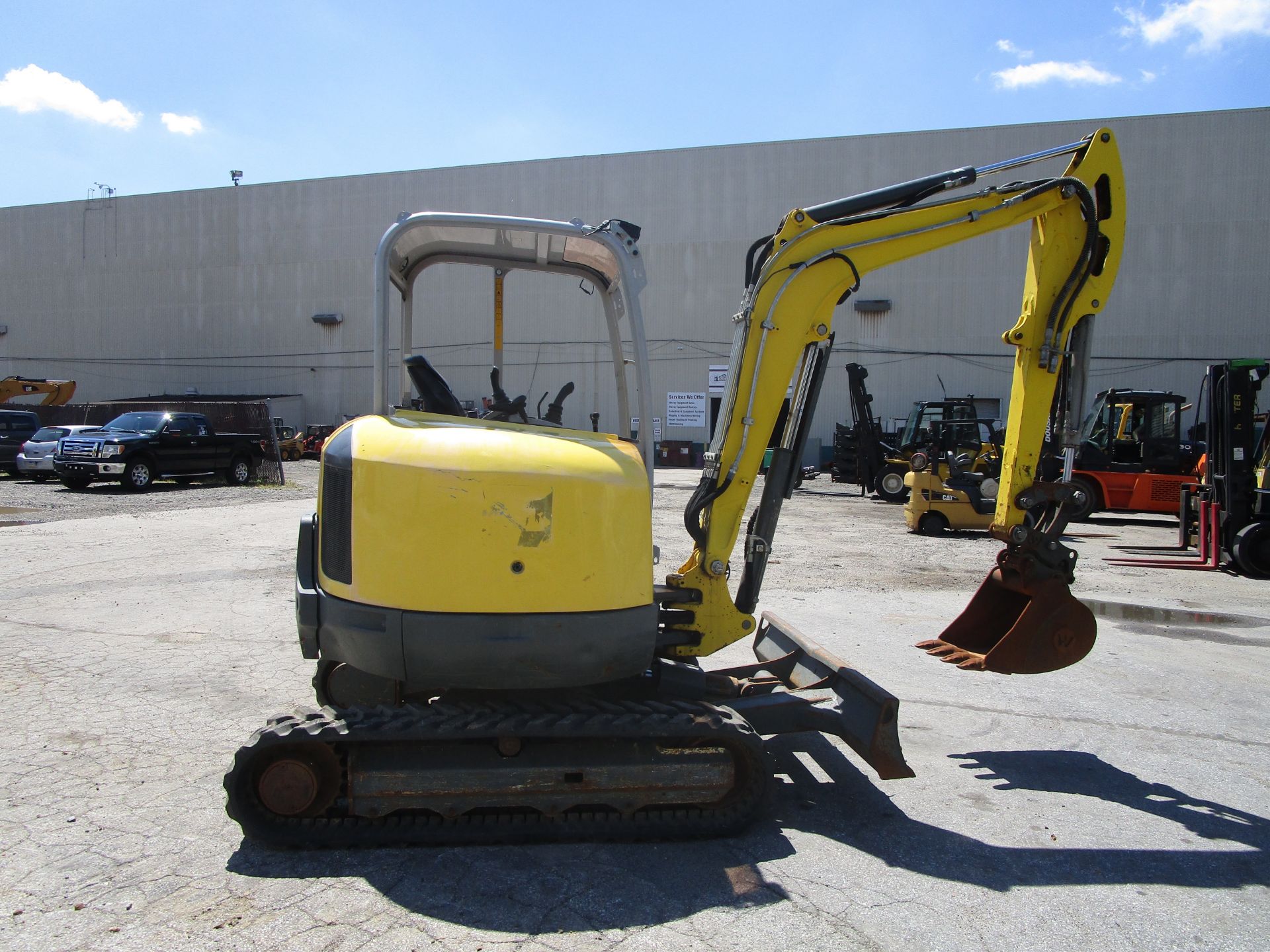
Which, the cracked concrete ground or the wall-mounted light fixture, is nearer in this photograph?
the cracked concrete ground

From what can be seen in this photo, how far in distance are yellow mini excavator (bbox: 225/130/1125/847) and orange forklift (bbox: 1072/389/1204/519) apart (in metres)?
14.5

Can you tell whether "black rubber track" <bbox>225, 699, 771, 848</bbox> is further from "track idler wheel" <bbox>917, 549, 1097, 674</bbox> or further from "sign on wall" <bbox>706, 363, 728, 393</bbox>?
"sign on wall" <bbox>706, 363, 728, 393</bbox>

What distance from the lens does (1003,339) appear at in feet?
13.9

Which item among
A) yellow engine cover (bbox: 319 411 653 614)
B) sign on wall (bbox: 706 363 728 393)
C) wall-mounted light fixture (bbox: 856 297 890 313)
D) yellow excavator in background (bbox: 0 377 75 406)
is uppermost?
wall-mounted light fixture (bbox: 856 297 890 313)

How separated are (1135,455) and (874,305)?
18.0 m

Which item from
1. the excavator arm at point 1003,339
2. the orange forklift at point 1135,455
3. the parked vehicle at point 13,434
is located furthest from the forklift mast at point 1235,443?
the parked vehicle at point 13,434

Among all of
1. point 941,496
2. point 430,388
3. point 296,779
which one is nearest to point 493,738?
point 296,779

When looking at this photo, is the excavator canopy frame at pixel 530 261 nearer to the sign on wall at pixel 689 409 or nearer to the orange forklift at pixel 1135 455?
the orange forklift at pixel 1135 455

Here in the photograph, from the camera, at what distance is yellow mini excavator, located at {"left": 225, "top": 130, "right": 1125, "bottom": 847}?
3322 mm

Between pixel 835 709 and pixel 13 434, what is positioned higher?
pixel 13 434

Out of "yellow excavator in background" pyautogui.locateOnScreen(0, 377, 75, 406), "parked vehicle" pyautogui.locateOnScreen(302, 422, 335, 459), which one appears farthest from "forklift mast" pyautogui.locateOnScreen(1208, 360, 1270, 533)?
"yellow excavator in background" pyautogui.locateOnScreen(0, 377, 75, 406)

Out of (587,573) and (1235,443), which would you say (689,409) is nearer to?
(1235,443)

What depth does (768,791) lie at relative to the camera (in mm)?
3652

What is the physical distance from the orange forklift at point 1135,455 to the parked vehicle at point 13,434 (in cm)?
2501
